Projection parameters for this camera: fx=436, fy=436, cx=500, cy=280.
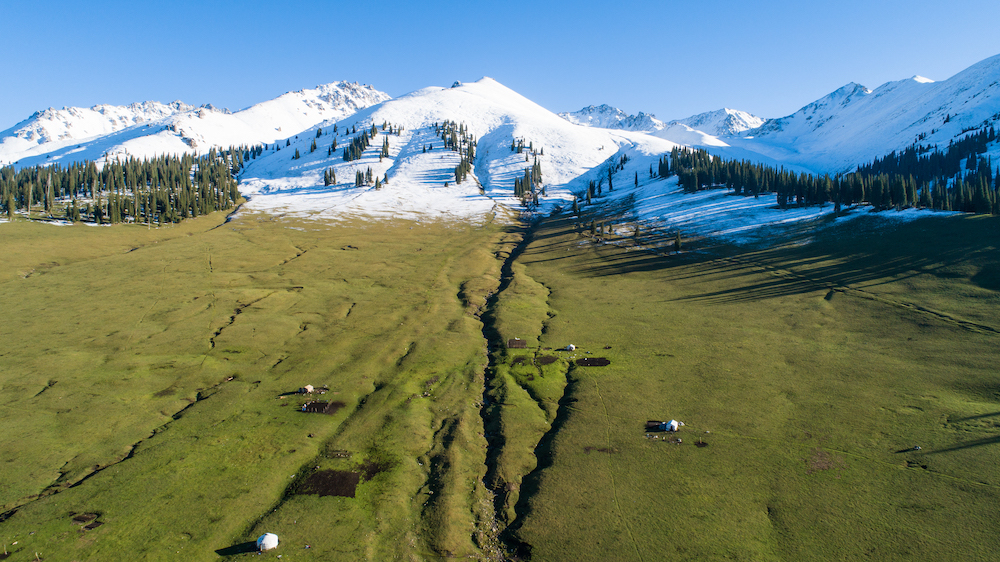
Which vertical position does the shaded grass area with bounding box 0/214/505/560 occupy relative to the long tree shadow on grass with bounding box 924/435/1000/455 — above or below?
above

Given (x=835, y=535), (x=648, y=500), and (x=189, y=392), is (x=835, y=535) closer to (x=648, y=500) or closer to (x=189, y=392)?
(x=648, y=500)

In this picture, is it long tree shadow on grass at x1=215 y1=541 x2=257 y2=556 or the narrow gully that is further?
the narrow gully

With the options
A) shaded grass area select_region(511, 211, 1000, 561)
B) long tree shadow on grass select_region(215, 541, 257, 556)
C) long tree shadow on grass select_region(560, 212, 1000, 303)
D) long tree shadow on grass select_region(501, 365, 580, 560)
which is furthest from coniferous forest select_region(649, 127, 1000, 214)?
long tree shadow on grass select_region(215, 541, 257, 556)

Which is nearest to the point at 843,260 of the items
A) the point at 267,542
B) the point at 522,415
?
the point at 522,415

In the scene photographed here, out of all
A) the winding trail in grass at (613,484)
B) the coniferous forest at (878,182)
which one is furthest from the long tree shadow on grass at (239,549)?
the coniferous forest at (878,182)

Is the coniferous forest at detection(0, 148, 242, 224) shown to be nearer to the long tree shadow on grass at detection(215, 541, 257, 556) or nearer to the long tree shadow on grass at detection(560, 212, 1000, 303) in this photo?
the long tree shadow on grass at detection(560, 212, 1000, 303)

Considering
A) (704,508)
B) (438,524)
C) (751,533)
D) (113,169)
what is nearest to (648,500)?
(704,508)

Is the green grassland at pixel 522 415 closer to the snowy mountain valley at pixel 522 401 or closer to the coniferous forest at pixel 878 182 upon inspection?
the snowy mountain valley at pixel 522 401
